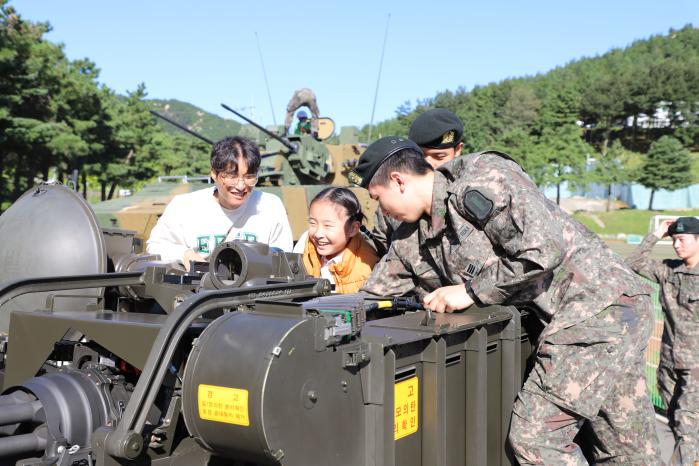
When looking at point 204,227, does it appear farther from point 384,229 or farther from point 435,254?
point 435,254

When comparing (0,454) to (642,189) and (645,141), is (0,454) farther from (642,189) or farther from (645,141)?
(645,141)

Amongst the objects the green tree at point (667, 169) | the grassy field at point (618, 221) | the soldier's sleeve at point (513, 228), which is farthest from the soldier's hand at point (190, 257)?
the green tree at point (667, 169)

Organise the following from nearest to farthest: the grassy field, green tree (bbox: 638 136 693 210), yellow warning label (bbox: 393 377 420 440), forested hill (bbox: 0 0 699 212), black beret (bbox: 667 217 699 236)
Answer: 1. yellow warning label (bbox: 393 377 420 440)
2. black beret (bbox: 667 217 699 236)
3. forested hill (bbox: 0 0 699 212)
4. the grassy field
5. green tree (bbox: 638 136 693 210)

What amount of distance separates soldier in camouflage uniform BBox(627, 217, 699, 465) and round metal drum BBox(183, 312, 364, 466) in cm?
449

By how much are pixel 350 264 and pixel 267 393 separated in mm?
2305

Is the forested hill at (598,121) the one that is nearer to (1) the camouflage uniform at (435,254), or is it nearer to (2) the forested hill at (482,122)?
(2) the forested hill at (482,122)

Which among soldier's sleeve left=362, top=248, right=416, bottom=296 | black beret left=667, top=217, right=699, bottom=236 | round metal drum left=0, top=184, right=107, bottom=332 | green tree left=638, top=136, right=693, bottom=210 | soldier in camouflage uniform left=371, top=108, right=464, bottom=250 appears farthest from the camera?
green tree left=638, top=136, right=693, bottom=210

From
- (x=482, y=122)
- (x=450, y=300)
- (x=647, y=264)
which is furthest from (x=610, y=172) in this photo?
(x=450, y=300)

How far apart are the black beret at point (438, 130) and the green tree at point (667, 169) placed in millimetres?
54534

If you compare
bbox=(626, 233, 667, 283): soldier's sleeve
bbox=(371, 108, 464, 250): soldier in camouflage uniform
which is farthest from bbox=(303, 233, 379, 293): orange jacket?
bbox=(626, 233, 667, 283): soldier's sleeve

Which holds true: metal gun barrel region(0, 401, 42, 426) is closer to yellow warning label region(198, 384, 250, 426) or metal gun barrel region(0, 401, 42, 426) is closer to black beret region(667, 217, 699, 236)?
yellow warning label region(198, 384, 250, 426)

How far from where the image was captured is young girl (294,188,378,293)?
4.39 meters

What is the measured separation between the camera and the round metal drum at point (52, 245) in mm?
→ 3541

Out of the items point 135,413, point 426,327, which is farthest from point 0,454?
point 426,327
